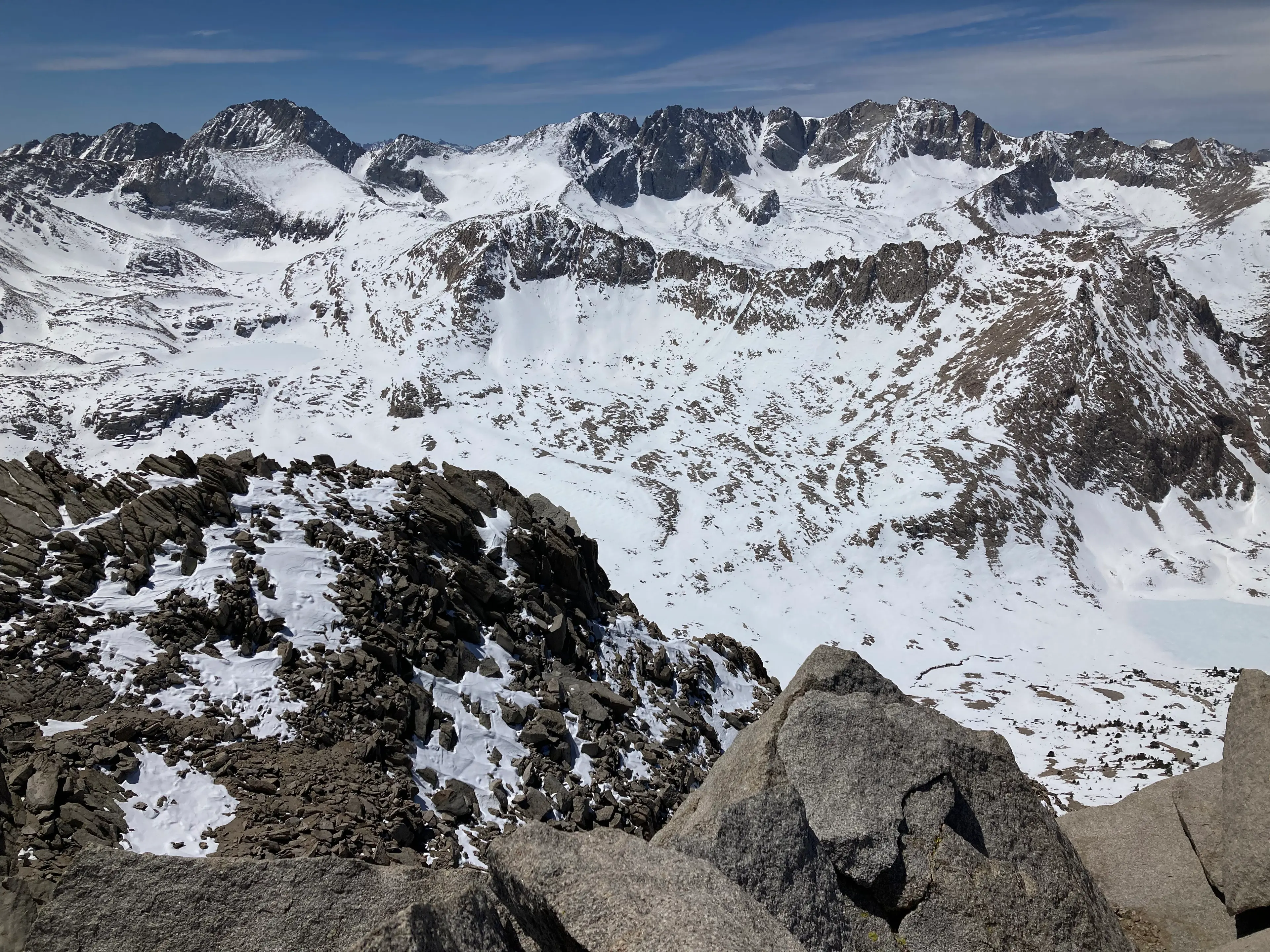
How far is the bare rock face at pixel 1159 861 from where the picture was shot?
1005 cm

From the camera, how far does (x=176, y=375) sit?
422ft

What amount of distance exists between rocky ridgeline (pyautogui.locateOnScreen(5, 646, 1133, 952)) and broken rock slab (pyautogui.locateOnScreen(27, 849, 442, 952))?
0.02 metres

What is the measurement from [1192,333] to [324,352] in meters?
163

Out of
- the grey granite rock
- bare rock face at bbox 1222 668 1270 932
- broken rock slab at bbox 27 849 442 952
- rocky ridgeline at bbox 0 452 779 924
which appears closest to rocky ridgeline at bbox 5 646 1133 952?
broken rock slab at bbox 27 849 442 952

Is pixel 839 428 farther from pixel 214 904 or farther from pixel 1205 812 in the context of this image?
pixel 214 904

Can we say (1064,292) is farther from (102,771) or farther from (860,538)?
(102,771)

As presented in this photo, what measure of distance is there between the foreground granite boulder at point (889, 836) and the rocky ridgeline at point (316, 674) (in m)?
7.85

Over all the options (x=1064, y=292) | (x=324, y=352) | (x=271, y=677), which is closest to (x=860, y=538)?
(x=1064, y=292)

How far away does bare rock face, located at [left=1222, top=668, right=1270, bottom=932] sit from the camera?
29.3 feet

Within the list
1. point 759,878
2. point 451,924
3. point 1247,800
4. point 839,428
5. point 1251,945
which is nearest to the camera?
point 451,924

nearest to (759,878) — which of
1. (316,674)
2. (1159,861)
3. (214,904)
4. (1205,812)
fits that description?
(214,904)

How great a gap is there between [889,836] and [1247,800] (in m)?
4.85

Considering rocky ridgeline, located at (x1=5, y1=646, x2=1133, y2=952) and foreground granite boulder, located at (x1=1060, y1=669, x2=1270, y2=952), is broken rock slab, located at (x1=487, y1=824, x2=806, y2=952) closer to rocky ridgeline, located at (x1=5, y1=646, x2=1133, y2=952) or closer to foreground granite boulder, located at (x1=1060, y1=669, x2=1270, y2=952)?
rocky ridgeline, located at (x1=5, y1=646, x2=1133, y2=952)

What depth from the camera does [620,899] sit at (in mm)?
6898
